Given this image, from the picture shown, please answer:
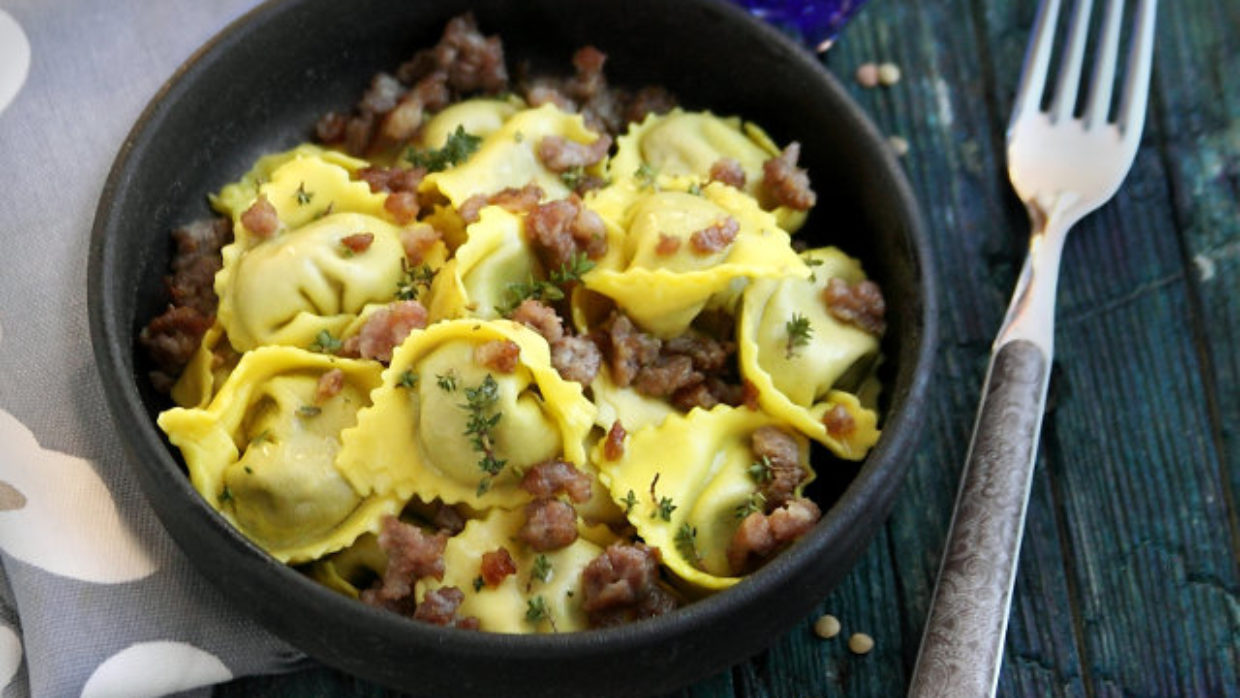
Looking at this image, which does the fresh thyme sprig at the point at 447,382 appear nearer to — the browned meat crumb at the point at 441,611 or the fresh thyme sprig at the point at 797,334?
the browned meat crumb at the point at 441,611

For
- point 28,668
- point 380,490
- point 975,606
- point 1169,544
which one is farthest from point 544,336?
point 1169,544

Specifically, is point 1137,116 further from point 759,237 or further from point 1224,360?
point 759,237

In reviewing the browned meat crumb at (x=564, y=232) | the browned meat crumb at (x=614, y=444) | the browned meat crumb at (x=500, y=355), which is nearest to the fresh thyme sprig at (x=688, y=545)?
the browned meat crumb at (x=614, y=444)

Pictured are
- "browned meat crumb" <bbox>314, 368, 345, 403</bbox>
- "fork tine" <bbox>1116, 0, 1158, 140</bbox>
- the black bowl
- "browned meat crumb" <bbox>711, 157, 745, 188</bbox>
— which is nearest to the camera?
the black bowl

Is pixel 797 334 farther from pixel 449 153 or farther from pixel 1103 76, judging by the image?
pixel 1103 76

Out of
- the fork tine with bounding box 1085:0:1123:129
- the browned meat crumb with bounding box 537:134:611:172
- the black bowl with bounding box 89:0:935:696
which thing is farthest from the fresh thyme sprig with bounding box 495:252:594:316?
the fork tine with bounding box 1085:0:1123:129

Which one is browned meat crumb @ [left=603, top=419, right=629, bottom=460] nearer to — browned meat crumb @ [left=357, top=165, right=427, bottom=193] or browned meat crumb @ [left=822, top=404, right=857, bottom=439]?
browned meat crumb @ [left=822, top=404, right=857, bottom=439]
